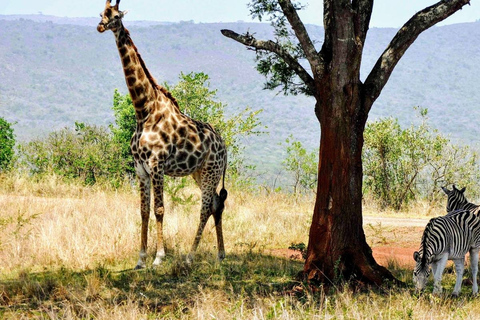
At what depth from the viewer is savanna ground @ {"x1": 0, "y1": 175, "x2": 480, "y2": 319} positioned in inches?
287

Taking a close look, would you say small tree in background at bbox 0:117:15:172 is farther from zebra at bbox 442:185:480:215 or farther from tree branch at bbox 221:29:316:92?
zebra at bbox 442:185:480:215

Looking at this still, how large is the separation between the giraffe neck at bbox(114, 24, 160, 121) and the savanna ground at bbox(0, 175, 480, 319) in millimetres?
2459

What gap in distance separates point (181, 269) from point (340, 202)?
272 cm

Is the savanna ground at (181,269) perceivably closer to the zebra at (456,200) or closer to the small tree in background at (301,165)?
the zebra at (456,200)

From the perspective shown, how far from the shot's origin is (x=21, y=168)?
2161 cm

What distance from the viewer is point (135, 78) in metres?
11.0

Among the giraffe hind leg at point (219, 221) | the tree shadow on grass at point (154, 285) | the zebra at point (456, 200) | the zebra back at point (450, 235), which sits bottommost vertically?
the tree shadow on grass at point (154, 285)

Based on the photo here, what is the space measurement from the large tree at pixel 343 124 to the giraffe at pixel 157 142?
2532 millimetres

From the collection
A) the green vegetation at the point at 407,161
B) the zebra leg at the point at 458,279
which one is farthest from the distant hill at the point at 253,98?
the zebra leg at the point at 458,279

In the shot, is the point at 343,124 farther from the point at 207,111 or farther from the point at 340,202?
the point at 207,111

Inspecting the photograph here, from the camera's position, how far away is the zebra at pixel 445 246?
8547 mm

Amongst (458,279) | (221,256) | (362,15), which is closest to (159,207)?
(221,256)

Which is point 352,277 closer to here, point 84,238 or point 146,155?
point 146,155

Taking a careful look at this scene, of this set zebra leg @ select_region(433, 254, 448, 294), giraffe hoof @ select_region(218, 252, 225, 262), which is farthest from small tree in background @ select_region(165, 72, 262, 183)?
zebra leg @ select_region(433, 254, 448, 294)
